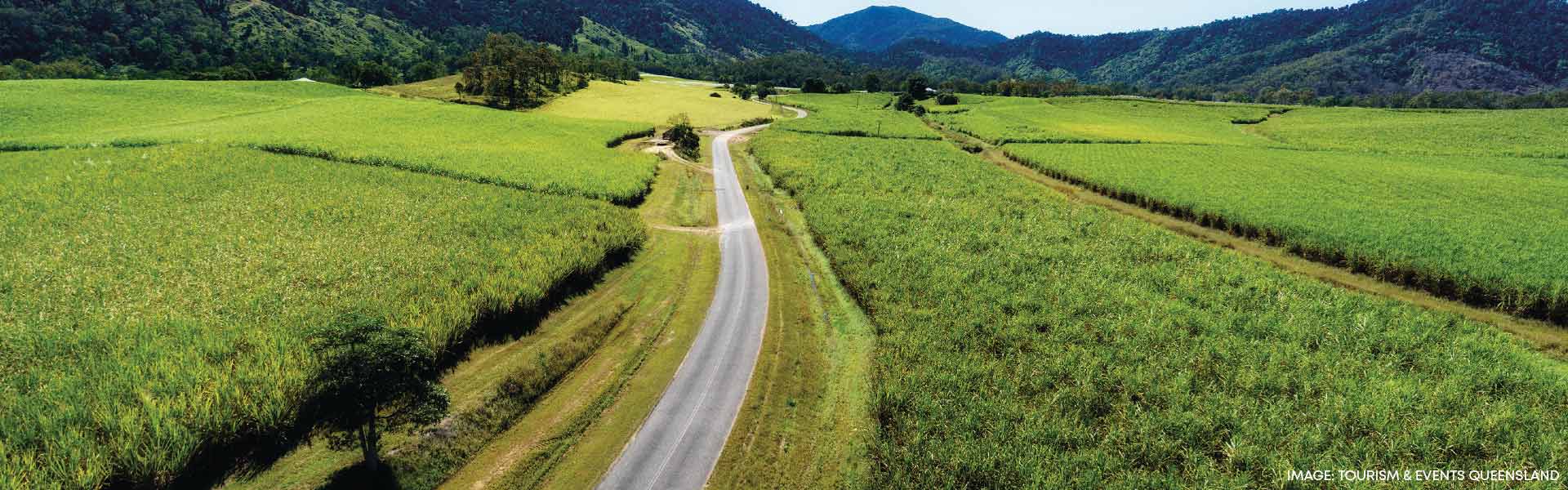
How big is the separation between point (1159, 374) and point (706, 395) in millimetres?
18883

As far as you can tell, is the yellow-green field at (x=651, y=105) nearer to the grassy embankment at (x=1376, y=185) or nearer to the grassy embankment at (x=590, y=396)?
the grassy embankment at (x=1376, y=185)

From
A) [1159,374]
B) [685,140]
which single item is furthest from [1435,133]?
[685,140]

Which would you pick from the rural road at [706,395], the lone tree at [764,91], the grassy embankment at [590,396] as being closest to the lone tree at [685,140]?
the rural road at [706,395]

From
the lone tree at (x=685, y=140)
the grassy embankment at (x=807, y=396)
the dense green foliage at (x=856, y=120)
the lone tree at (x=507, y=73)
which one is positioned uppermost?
the lone tree at (x=507, y=73)

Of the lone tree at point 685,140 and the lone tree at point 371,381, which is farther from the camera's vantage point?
the lone tree at point 685,140

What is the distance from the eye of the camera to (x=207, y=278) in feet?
86.9

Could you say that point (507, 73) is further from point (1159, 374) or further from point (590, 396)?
point (1159, 374)

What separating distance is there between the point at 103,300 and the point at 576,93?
414ft

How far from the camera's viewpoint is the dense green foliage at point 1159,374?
16.5 m

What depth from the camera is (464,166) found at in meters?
52.9

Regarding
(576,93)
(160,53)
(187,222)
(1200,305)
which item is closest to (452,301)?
(187,222)

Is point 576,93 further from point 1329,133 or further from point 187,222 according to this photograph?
point 1329,133

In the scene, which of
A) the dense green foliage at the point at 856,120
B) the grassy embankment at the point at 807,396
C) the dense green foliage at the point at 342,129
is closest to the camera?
the grassy embankment at the point at 807,396

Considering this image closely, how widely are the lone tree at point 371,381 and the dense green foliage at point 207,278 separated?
122 inches
